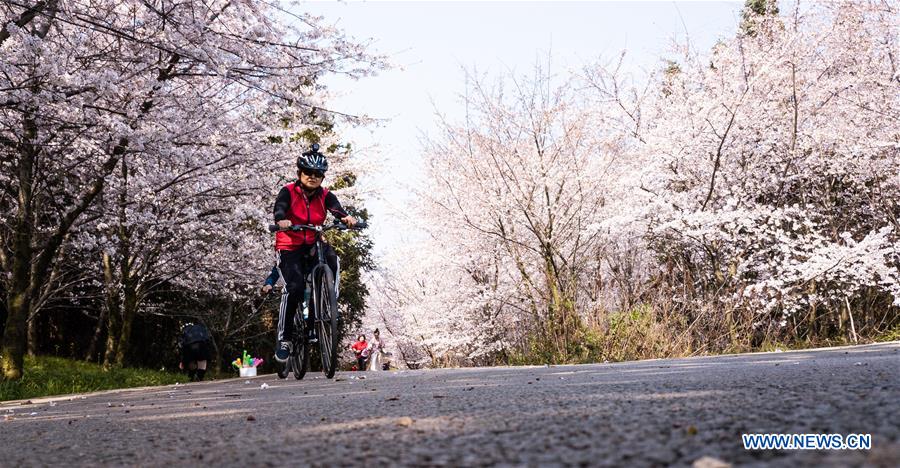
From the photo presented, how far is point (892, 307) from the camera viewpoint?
690 inches

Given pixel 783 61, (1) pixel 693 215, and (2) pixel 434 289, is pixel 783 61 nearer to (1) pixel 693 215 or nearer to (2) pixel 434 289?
(1) pixel 693 215

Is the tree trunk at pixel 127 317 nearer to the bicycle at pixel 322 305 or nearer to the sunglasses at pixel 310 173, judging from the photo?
the bicycle at pixel 322 305

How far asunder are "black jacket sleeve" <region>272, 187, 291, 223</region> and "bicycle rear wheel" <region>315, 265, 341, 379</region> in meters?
0.71

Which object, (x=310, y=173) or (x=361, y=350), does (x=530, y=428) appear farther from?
(x=361, y=350)

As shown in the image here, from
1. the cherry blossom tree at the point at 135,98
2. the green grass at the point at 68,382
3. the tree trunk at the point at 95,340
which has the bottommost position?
the green grass at the point at 68,382

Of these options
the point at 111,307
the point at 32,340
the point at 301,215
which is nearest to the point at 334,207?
the point at 301,215

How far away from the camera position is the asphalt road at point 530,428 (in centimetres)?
205

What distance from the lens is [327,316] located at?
25.7 ft

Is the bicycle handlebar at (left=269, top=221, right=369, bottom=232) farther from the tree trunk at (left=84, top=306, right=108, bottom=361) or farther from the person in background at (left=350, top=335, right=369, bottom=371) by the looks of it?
the person in background at (left=350, top=335, right=369, bottom=371)

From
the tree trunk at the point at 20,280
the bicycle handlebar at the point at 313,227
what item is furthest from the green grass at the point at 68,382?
the bicycle handlebar at the point at 313,227

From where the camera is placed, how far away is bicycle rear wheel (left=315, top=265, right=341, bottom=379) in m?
7.52

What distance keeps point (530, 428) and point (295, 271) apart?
17.9ft

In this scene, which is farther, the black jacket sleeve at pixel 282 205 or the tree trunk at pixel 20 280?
the tree trunk at pixel 20 280

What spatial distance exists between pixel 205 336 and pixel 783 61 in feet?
48.8
